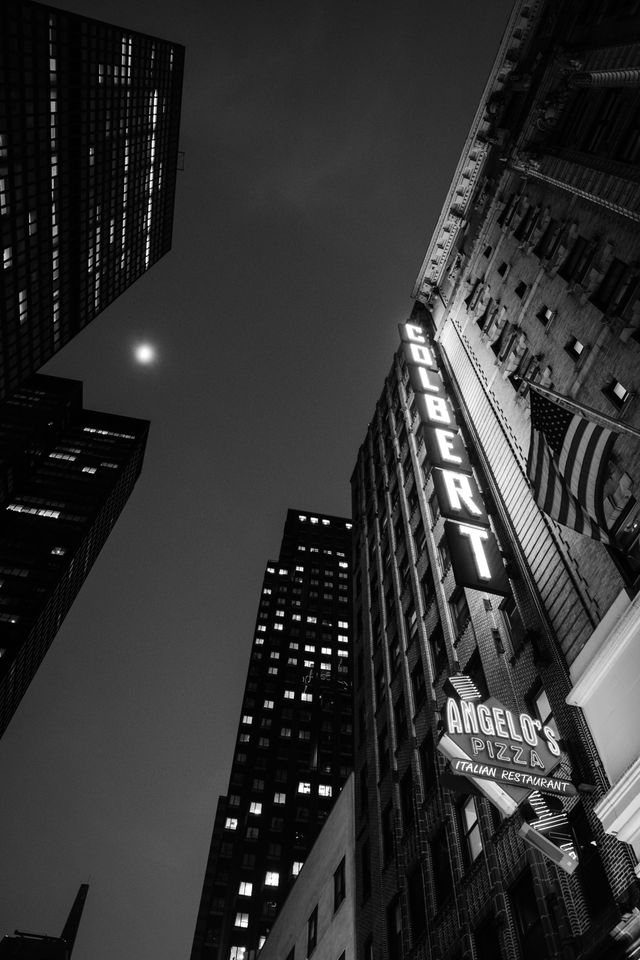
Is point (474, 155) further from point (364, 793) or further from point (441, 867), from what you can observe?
point (441, 867)

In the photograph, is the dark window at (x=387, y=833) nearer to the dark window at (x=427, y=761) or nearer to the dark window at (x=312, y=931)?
the dark window at (x=427, y=761)

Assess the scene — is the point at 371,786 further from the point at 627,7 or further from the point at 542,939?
the point at 627,7

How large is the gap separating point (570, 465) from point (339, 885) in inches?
1024

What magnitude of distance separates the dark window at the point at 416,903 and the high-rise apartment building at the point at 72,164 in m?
91.9

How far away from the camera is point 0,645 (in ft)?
381

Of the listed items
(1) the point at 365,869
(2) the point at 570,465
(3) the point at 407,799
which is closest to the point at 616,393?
(2) the point at 570,465

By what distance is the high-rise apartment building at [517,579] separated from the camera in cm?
1633

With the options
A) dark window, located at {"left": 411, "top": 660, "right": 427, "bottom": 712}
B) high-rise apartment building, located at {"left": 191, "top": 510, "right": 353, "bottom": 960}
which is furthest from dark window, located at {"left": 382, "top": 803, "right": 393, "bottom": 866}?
high-rise apartment building, located at {"left": 191, "top": 510, "right": 353, "bottom": 960}

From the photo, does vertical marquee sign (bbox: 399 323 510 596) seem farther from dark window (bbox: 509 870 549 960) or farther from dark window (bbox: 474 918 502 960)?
dark window (bbox: 474 918 502 960)

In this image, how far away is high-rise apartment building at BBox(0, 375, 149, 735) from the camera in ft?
409

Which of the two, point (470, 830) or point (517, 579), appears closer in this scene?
point (470, 830)

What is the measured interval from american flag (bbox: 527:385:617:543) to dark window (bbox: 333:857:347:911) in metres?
23.3

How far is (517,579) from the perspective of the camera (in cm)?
2577

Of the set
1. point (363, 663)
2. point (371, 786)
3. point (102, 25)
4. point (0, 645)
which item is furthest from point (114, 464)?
point (371, 786)
